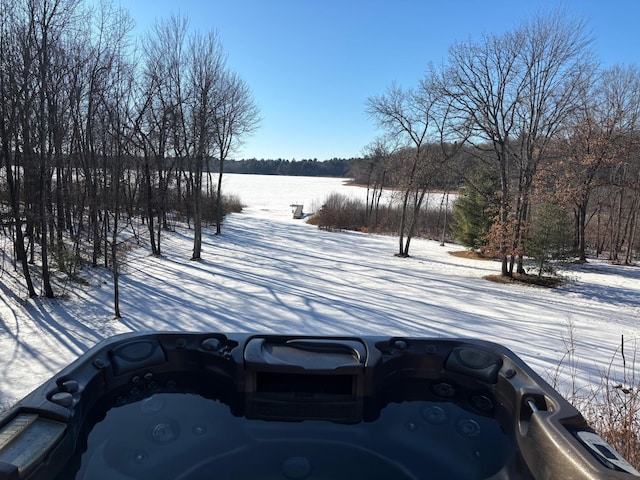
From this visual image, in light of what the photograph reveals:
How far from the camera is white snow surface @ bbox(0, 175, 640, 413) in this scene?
4.54 m

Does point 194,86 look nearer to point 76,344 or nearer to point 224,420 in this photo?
point 76,344

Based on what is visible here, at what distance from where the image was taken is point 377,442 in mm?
2385

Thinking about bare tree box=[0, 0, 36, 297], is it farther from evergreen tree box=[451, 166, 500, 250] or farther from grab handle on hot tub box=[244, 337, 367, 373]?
evergreen tree box=[451, 166, 500, 250]

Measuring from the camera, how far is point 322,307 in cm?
654

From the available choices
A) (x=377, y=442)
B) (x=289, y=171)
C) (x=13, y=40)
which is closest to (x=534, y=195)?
(x=377, y=442)

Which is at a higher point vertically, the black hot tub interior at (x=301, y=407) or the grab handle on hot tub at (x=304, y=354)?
the grab handle on hot tub at (x=304, y=354)

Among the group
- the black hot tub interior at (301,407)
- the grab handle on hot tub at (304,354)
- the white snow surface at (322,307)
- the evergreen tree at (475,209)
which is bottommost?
the white snow surface at (322,307)

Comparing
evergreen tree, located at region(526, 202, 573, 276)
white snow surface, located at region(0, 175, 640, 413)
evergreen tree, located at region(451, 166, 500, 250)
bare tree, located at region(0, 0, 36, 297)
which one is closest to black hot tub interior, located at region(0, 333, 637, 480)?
white snow surface, located at region(0, 175, 640, 413)

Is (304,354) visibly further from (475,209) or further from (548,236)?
(475,209)

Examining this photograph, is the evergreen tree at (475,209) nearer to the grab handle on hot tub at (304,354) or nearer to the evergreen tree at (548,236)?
the evergreen tree at (548,236)

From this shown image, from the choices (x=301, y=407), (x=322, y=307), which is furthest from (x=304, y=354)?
(x=322, y=307)

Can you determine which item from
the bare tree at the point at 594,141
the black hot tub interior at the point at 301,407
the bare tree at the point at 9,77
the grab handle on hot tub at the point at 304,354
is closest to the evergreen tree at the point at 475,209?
the bare tree at the point at 594,141

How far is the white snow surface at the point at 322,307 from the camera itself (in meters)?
4.54

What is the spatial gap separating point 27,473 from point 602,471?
83.6 inches
